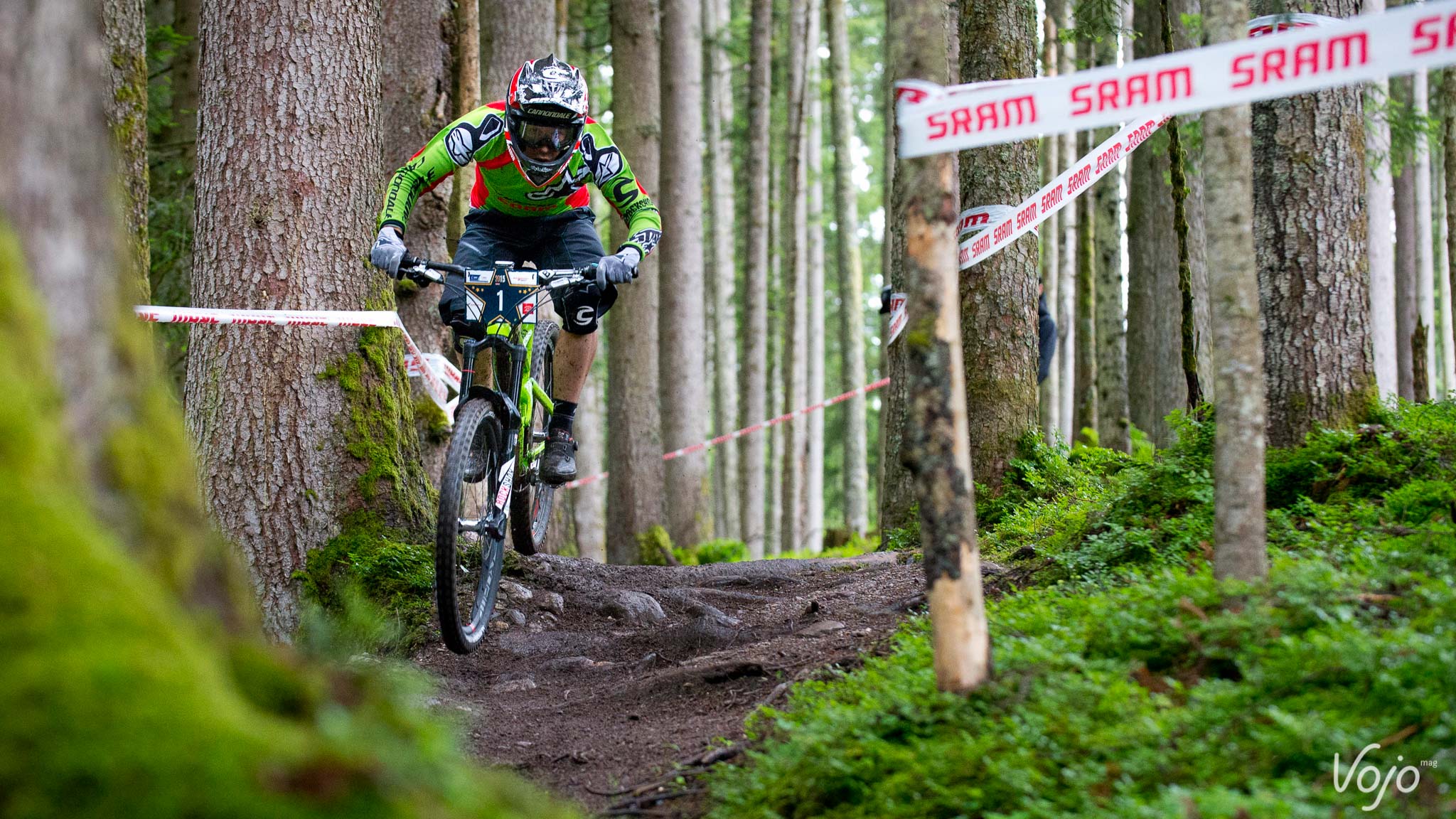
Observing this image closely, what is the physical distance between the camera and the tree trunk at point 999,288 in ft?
24.0

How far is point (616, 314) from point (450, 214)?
8.89ft

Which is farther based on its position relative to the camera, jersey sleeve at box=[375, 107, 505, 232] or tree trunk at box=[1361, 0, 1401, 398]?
tree trunk at box=[1361, 0, 1401, 398]

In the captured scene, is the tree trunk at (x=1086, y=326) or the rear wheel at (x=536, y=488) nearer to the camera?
the rear wheel at (x=536, y=488)

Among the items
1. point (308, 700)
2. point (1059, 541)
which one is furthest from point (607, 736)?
point (308, 700)

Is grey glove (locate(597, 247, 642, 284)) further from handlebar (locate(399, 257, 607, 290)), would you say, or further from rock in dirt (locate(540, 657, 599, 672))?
rock in dirt (locate(540, 657, 599, 672))

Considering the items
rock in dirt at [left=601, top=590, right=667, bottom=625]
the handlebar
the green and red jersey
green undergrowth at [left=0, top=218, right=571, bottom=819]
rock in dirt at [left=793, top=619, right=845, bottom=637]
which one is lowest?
rock in dirt at [left=601, top=590, right=667, bottom=625]

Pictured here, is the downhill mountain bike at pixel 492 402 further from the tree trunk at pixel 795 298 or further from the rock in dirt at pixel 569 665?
the tree trunk at pixel 795 298

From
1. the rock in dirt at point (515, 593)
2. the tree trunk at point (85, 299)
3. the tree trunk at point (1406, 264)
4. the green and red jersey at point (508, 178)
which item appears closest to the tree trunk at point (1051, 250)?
the tree trunk at point (1406, 264)

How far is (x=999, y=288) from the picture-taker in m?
7.36

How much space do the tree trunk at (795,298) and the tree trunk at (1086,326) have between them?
14.5ft

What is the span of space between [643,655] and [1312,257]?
3.68m

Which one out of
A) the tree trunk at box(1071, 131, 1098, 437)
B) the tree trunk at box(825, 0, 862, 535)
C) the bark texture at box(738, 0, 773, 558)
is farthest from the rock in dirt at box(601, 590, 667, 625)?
the tree trunk at box(825, 0, 862, 535)

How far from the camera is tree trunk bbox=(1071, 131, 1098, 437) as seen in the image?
14.9 metres

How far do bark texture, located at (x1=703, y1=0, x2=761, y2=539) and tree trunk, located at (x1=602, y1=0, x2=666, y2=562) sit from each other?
6.46 m
